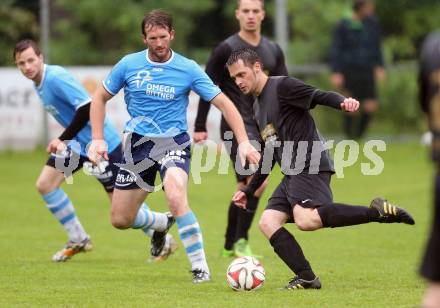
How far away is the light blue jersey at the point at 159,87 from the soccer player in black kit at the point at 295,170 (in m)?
0.63

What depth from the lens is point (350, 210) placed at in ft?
26.2

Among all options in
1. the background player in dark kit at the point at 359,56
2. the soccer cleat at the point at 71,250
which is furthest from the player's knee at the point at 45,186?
the background player in dark kit at the point at 359,56

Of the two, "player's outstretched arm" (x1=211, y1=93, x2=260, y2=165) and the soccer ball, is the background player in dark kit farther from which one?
the soccer ball

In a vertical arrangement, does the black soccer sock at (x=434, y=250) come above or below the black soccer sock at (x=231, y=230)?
above

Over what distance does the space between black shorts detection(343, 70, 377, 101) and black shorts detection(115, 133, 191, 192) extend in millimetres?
12767

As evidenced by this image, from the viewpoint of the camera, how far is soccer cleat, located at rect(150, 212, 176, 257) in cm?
985

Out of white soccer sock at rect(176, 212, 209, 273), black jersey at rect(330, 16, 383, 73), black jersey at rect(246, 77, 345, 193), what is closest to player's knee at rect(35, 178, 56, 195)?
white soccer sock at rect(176, 212, 209, 273)

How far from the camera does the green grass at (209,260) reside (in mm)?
7734

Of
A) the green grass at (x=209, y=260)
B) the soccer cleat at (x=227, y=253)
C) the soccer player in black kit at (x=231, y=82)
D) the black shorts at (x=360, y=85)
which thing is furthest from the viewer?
the black shorts at (x=360, y=85)

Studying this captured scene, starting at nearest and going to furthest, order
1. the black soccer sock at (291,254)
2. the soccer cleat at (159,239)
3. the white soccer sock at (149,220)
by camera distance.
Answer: the black soccer sock at (291,254)
the white soccer sock at (149,220)
the soccer cleat at (159,239)

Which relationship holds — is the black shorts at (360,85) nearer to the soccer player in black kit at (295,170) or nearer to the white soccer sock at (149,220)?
the white soccer sock at (149,220)

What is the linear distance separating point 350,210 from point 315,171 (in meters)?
0.40

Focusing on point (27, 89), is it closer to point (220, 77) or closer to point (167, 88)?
point (220, 77)

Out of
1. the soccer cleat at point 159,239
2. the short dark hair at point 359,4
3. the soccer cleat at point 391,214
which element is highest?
the short dark hair at point 359,4
